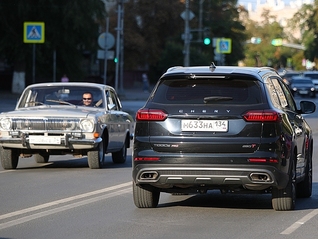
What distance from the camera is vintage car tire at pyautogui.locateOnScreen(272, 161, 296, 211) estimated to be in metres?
10.6

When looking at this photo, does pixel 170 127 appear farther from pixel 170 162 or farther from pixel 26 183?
pixel 26 183

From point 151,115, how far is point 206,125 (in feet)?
1.96

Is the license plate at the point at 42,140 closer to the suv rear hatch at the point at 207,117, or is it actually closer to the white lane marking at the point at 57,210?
the white lane marking at the point at 57,210

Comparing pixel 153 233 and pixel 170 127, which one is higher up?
pixel 170 127

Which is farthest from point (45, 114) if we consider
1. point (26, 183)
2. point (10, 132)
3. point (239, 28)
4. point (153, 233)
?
point (239, 28)

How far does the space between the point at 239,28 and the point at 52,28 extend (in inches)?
1621

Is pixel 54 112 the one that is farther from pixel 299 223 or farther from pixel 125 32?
pixel 125 32

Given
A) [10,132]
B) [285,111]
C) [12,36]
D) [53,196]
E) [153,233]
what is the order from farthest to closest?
1. [12,36]
2. [10,132]
3. [53,196]
4. [285,111]
5. [153,233]

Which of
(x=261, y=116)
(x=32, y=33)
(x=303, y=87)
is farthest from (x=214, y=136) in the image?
(x=303, y=87)

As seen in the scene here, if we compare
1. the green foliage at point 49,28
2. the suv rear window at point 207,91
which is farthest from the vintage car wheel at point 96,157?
the green foliage at point 49,28

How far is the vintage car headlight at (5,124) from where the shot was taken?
15977 millimetres

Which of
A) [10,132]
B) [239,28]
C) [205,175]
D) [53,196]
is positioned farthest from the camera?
[239,28]

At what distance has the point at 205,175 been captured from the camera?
10133 mm

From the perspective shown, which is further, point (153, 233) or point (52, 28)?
point (52, 28)
